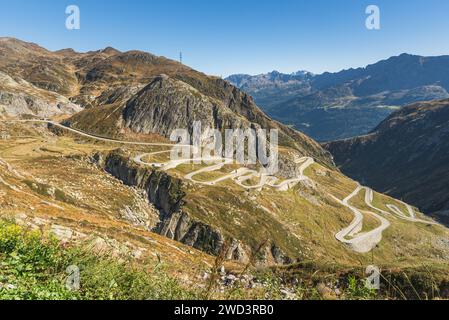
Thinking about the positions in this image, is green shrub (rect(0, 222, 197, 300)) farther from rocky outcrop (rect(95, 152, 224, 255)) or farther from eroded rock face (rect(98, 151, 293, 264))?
rocky outcrop (rect(95, 152, 224, 255))

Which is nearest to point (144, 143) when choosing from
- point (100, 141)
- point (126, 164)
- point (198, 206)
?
point (100, 141)

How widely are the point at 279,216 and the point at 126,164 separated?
54.1m

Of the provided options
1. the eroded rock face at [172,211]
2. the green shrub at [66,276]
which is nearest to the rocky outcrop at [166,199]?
the eroded rock face at [172,211]

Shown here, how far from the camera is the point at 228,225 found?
101m

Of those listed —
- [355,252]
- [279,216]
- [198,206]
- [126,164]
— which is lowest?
[355,252]

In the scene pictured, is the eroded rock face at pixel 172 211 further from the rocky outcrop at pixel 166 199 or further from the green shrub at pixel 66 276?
the green shrub at pixel 66 276

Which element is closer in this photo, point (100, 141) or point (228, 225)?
point (228, 225)

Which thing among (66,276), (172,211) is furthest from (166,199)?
(66,276)

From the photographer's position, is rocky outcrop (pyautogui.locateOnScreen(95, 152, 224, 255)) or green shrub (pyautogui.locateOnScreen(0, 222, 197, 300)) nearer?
green shrub (pyautogui.locateOnScreen(0, 222, 197, 300))

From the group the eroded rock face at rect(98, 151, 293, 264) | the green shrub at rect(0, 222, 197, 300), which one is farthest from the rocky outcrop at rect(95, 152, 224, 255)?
the green shrub at rect(0, 222, 197, 300)

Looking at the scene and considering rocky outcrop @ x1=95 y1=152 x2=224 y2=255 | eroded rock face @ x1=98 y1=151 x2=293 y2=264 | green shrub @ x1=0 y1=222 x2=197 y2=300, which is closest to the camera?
green shrub @ x1=0 y1=222 x2=197 y2=300

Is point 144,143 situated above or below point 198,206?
above
